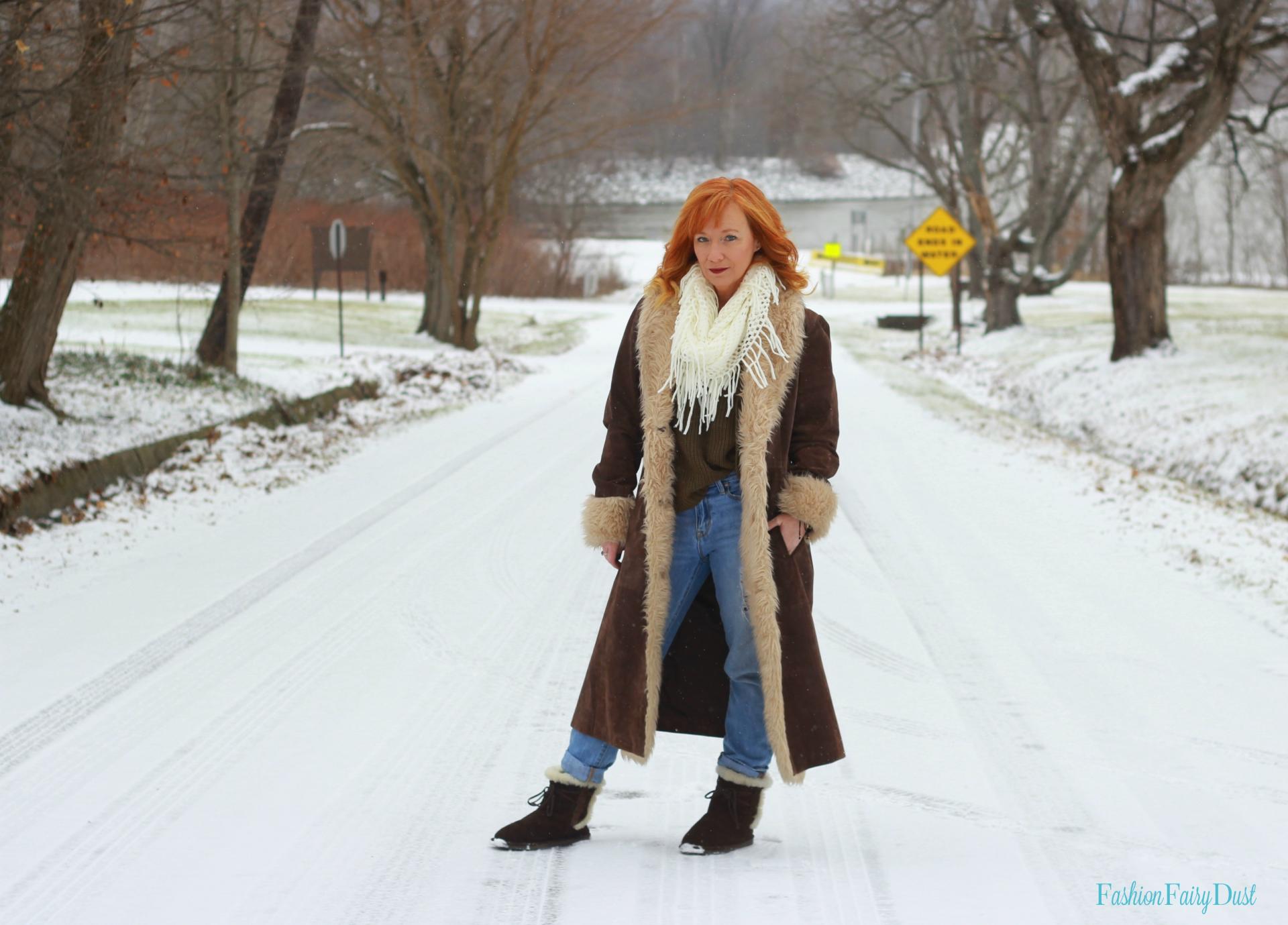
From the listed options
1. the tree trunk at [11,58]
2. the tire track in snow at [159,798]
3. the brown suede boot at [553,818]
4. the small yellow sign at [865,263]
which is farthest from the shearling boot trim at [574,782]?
the small yellow sign at [865,263]

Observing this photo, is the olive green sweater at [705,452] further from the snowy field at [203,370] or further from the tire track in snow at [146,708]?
the snowy field at [203,370]

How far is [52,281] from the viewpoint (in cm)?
1251

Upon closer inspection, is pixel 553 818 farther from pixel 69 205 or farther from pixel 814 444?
pixel 69 205

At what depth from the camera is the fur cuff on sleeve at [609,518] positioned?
4.18m

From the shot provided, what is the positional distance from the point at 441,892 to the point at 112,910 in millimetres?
878

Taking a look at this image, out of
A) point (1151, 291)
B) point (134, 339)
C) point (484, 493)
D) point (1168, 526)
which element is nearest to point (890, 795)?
point (1168, 526)

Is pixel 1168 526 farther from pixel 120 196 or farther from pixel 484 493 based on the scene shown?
pixel 120 196

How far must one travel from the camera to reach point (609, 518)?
13.7 feet

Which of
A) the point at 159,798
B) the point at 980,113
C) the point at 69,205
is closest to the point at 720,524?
the point at 159,798

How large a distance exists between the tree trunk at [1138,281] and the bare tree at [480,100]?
896cm

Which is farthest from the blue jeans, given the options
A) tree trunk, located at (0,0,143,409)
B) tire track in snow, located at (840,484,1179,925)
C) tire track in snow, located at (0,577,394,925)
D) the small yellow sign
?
the small yellow sign

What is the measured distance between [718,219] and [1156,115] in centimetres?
1856

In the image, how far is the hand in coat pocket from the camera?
13.1ft

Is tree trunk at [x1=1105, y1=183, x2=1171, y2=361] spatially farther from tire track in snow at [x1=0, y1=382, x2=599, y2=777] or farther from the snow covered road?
tire track in snow at [x1=0, y1=382, x2=599, y2=777]
